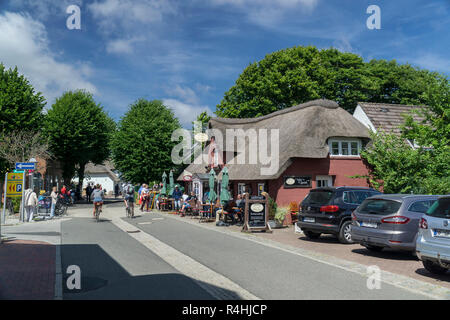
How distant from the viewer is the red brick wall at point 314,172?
19609 millimetres

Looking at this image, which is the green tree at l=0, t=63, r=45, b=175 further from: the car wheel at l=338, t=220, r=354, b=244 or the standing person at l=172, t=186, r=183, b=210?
the car wheel at l=338, t=220, r=354, b=244

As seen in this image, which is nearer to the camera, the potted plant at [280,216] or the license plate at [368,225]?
the license plate at [368,225]

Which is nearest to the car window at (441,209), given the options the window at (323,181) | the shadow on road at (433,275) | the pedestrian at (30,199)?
the shadow on road at (433,275)

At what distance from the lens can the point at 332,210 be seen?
12.5 meters

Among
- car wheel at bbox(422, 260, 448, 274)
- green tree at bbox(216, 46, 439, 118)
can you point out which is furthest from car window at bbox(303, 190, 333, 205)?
green tree at bbox(216, 46, 439, 118)

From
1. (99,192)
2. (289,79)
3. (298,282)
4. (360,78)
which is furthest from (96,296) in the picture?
(360,78)

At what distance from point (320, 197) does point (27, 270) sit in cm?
889

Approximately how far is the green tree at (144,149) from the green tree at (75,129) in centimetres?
317

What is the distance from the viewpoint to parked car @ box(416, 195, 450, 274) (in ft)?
24.1

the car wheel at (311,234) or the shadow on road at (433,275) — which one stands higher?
the car wheel at (311,234)

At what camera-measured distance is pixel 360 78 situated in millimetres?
38188

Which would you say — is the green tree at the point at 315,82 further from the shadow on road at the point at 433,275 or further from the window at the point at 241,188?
the shadow on road at the point at 433,275

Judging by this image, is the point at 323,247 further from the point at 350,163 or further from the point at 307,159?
the point at 350,163

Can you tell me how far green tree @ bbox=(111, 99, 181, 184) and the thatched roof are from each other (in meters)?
14.8
